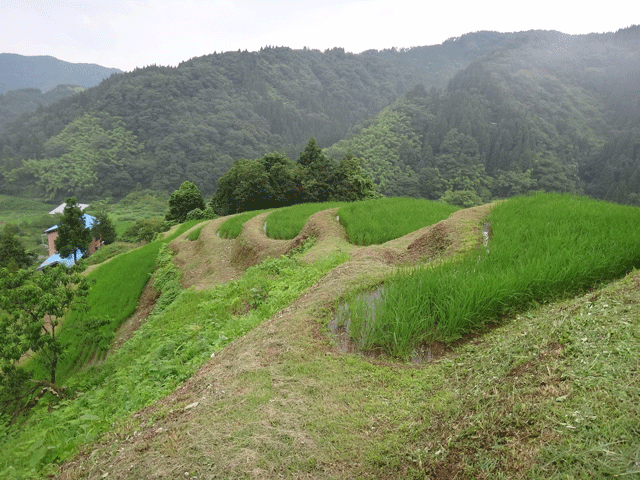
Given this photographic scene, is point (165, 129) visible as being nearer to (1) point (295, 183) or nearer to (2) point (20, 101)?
(1) point (295, 183)

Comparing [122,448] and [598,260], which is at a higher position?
[598,260]

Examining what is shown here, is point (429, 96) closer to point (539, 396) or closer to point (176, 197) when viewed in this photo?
point (176, 197)

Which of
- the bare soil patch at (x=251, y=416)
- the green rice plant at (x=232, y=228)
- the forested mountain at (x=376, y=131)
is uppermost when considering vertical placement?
the forested mountain at (x=376, y=131)

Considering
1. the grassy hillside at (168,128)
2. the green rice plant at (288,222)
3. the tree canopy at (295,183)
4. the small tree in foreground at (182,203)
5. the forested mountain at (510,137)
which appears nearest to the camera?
the green rice plant at (288,222)

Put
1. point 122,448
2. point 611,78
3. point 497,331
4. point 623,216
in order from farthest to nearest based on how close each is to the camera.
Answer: point 611,78 < point 623,216 < point 497,331 < point 122,448

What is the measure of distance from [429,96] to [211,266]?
345 ft

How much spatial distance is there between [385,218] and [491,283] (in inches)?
278

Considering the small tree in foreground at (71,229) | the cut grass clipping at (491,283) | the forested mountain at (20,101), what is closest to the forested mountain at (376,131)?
the small tree in foreground at (71,229)

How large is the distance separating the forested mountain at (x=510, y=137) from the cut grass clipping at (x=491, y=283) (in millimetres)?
63757

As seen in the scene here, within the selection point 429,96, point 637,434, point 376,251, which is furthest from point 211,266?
point 429,96

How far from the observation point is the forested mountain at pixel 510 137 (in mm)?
69000

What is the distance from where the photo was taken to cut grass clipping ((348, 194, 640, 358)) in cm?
391

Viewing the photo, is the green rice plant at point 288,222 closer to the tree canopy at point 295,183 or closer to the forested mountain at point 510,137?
the tree canopy at point 295,183

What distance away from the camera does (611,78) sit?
11819cm
